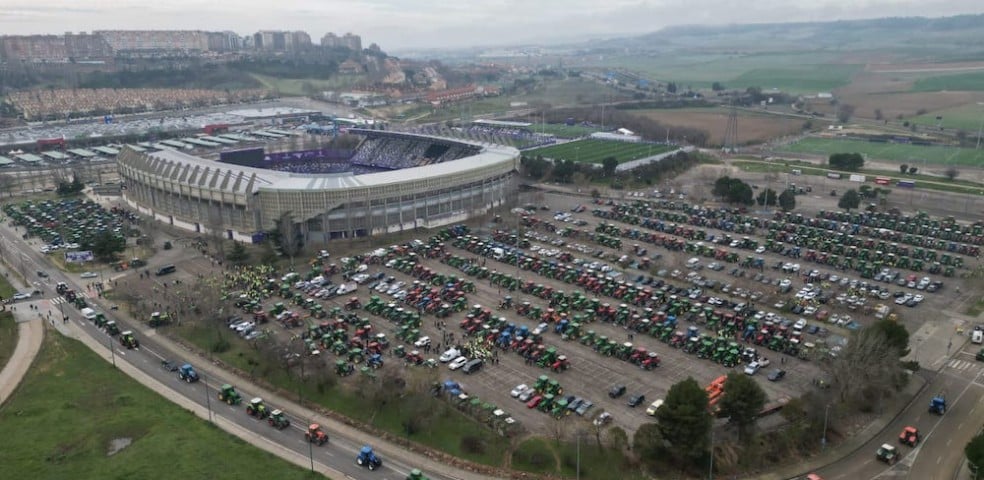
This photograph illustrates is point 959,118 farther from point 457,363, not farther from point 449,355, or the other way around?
point 457,363

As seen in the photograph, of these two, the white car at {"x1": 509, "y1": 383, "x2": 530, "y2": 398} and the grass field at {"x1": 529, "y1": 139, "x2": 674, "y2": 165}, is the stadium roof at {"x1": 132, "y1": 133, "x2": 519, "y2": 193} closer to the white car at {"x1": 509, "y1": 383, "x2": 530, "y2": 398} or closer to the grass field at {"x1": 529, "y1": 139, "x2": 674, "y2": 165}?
the grass field at {"x1": 529, "y1": 139, "x2": 674, "y2": 165}

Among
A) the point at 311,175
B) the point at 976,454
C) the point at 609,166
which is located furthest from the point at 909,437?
the point at 609,166

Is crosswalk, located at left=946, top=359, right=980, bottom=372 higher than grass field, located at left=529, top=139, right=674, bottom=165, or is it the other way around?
grass field, located at left=529, top=139, right=674, bottom=165

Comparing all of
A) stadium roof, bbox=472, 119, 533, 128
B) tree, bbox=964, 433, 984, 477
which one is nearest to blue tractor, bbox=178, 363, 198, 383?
tree, bbox=964, 433, 984, 477

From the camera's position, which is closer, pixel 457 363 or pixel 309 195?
pixel 457 363

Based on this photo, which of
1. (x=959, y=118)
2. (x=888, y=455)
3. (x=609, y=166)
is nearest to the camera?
(x=888, y=455)

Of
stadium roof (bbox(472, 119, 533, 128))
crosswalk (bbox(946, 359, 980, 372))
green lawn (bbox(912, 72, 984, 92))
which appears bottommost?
crosswalk (bbox(946, 359, 980, 372))

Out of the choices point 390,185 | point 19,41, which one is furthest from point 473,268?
point 19,41
